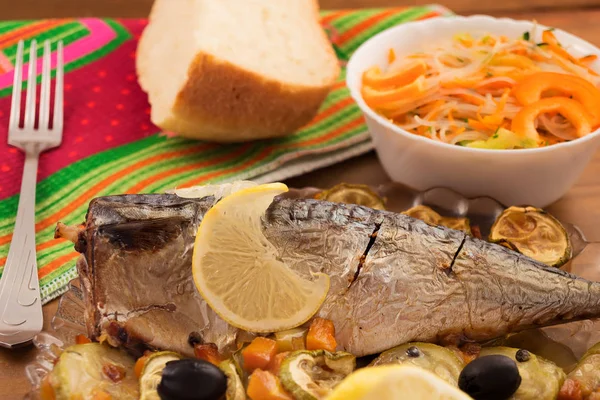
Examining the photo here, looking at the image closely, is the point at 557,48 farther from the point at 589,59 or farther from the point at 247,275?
the point at 247,275

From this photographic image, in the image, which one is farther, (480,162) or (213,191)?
(480,162)

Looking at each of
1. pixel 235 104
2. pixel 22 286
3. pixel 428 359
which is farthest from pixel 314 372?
pixel 235 104

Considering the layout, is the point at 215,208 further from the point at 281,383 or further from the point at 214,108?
the point at 214,108

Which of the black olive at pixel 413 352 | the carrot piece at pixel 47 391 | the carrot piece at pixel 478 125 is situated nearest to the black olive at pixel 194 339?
the carrot piece at pixel 47 391

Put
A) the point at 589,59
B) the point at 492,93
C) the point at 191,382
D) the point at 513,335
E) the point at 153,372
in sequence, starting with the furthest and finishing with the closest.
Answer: the point at 589,59 → the point at 492,93 → the point at 513,335 → the point at 153,372 → the point at 191,382

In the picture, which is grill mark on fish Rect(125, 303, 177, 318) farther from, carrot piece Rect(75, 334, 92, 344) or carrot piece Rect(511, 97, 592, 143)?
carrot piece Rect(511, 97, 592, 143)

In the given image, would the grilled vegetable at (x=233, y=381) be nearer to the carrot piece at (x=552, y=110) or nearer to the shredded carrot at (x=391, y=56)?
the carrot piece at (x=552, y=110)

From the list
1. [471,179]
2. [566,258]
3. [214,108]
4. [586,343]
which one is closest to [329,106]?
[214,108]

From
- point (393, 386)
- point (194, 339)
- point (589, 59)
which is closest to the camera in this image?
point (393, 386)
